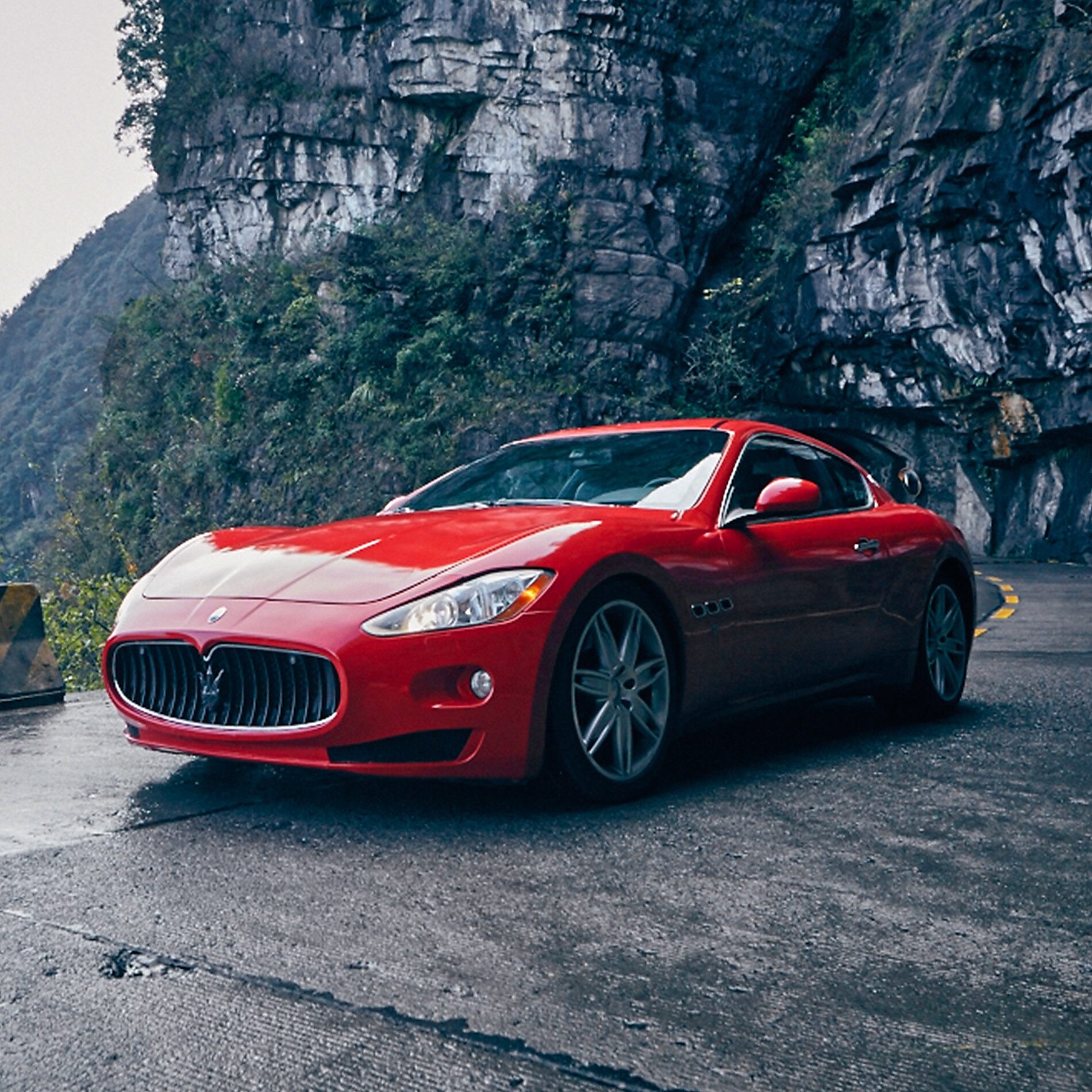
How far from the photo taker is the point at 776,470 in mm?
5719

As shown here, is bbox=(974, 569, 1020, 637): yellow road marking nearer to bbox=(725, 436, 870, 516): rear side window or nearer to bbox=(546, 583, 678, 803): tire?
bbox=(725, 436, 870, 516): rear side window

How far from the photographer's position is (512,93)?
120ft

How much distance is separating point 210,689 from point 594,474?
181 cm

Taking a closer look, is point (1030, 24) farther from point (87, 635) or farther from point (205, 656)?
point (205, 656)

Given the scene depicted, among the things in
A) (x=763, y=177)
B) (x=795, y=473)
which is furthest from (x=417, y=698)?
A: (x=763, y=177)

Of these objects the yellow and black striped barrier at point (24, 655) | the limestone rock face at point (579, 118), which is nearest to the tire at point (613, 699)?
the yellow and black striped barrier at point (24, 655)

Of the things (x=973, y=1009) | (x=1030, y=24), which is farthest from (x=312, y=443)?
(x=973, y=1009)

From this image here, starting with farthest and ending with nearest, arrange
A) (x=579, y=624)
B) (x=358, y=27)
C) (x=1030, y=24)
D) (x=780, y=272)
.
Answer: (x=358, y=27) < (x=780, y=272) < (x=1030, y=24) < (x=579, y=624)

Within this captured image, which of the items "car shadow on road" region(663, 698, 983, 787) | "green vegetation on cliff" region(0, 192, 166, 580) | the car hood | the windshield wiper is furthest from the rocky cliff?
"green vegetation on cliff" region(0, 192, 166, 580)

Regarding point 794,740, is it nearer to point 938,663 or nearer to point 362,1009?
point 938,663

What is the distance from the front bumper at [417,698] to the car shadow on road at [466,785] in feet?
0.63

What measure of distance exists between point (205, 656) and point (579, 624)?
1.20 metres

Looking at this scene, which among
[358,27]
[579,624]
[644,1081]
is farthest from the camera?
[358,27]

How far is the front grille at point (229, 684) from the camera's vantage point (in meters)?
4.10
